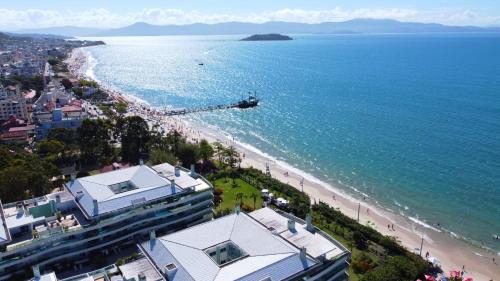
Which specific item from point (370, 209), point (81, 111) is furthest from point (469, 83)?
point (81, 111)

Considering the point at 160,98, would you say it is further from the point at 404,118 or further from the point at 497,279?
the point at 497,279

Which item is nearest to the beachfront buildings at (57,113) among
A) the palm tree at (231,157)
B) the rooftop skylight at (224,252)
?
the palm tree at (231,157)

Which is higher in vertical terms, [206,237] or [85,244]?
[206,237]

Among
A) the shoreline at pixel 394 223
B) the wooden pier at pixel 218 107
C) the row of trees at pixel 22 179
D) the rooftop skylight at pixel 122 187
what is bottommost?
the shoreline at pixel 394 223

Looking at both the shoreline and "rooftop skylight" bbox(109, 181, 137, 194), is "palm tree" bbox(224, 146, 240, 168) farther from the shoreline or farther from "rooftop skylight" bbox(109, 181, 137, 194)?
"rooftop skylight" bbox(109, 181, 137, 194)

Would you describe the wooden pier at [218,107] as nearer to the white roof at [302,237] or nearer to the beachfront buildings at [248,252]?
the white roof at [302,237]

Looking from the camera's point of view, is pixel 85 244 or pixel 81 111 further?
pixel 81 111

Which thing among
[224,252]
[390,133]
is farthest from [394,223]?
[390,133]

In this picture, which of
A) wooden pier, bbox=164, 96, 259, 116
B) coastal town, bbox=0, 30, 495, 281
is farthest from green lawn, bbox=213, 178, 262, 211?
wooden pier, bbox=164, 96, 259, 116

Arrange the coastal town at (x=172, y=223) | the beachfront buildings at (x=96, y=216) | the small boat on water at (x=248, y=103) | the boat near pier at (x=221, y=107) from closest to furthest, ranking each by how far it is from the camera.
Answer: the coastal town at (x=172, y=223) → the beachfront buildings at (x=96, y=216) → the boat near pier at (x=221, y=107) → the small boat on water at (x=248, y=103)
